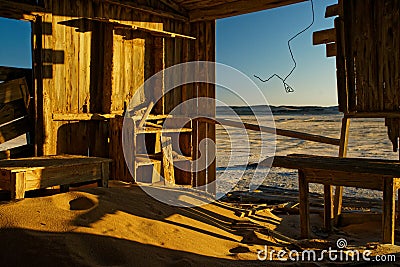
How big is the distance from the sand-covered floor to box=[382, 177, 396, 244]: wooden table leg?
601mm

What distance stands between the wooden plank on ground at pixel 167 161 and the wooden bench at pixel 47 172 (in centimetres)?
206

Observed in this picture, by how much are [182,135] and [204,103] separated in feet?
2.70

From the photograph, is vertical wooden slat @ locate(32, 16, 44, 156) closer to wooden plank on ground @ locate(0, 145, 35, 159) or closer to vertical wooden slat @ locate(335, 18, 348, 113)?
wooden plank on ground @ locate(0, 145, 35, 159)

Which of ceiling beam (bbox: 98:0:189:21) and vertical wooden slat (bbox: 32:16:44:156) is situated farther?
ceiling beam (bbox: 98:0:189:21)

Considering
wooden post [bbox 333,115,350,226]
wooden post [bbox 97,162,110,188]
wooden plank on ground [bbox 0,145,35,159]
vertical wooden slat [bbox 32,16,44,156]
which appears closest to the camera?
wooden post [bbox 97,162,110,188]

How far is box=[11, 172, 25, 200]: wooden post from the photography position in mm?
4168

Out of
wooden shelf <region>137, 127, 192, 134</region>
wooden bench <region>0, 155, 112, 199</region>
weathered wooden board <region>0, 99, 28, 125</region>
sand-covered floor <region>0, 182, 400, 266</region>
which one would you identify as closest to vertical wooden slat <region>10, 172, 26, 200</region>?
wooden bench <region>0, 155, 112, 199</region>

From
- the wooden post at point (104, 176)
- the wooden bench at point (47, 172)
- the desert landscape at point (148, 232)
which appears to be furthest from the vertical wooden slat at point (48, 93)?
the wooden post at point (104, 176)

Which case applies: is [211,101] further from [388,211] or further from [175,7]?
[388,211]

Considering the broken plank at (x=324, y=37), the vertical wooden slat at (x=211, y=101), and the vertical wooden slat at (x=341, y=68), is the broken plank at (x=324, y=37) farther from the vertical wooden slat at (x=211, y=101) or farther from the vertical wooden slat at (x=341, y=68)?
the vertical wooden slat at (x=211, y=101)

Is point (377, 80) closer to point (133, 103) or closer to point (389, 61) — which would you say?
point (389, 61)

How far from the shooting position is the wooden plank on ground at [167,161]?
24.0 feet

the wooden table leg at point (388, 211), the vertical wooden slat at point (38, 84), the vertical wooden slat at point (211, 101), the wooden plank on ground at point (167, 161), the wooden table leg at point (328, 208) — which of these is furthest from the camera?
the vertical wooden slat at point (211, 101)

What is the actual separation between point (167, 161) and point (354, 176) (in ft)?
13.0
